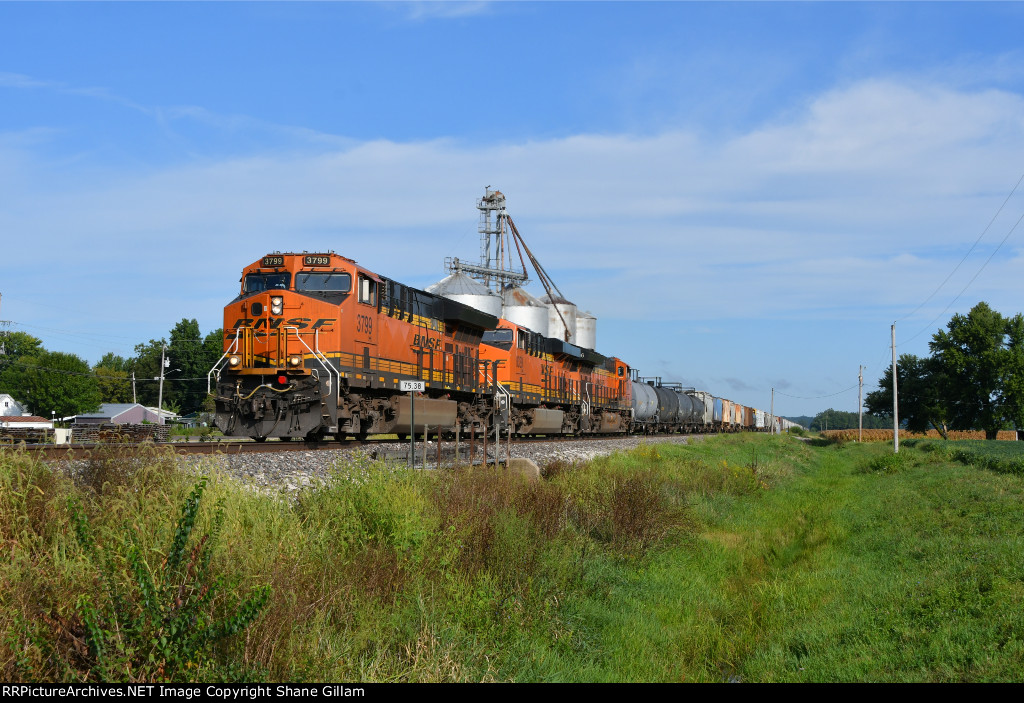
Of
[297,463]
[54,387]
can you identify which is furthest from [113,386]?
[297,463]

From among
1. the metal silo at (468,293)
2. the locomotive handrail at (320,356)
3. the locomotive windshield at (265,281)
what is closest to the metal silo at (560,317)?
the metal silo at (468,293)

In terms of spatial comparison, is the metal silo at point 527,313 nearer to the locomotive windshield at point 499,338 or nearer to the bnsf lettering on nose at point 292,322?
the locomotive windshield at point 499,338

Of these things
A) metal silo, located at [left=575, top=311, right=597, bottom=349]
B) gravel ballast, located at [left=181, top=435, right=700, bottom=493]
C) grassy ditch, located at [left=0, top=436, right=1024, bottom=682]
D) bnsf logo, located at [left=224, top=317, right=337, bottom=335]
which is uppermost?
metal silo, located at [left=575, top=311, right=597, bottom=349]

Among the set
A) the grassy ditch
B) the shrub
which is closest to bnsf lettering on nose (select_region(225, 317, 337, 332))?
the grassy ditch

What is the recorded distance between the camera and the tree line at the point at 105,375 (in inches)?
3511

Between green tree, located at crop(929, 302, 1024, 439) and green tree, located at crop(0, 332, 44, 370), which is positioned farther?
green tree, located at crop(0, 332, 44, 370)

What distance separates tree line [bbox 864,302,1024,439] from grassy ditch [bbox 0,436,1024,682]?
223ft

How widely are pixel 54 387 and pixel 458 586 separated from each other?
95.0m

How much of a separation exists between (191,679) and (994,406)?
83041 millimetres

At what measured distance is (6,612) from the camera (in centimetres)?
524

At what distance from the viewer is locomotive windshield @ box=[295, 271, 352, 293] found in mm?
18812

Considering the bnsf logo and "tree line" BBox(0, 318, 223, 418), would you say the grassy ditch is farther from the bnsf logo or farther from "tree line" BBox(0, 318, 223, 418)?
"tree line" BBox(0, 318, 223, 418)

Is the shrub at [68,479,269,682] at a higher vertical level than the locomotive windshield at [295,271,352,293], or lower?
lower

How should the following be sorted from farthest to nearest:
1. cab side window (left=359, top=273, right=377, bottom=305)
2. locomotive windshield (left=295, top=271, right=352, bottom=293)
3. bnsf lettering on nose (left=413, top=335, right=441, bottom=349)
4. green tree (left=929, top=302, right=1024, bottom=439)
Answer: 1. green tree (left=929, top=302, right=1024, bottom=439)
2. bnsf lettering on nose (left=413, top=335, right=441, bottom=349)
3. cab side window (left=359, top=273, right=377, bottom=305)
4. locomotive windshield (left=295, top=271, right=352, bottom=293)
